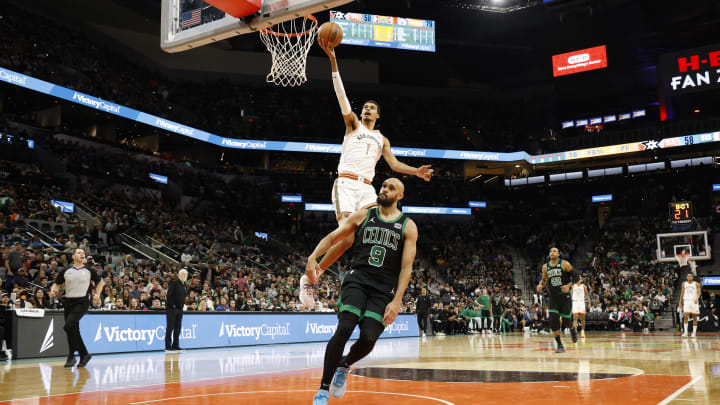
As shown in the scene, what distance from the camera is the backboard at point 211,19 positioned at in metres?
8.07

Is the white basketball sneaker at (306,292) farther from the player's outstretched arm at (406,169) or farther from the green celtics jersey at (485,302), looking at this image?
the green celtics jersey at (485,302)

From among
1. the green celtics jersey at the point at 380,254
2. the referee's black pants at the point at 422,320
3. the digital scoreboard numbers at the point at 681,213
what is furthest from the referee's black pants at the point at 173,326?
the digital scoreboard numbers at the point at 681,213

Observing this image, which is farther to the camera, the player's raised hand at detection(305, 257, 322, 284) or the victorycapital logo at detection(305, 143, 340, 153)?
the victorycapital logo at detection(305, 143, 340, 153)

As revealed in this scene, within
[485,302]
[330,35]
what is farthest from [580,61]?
[330,35]

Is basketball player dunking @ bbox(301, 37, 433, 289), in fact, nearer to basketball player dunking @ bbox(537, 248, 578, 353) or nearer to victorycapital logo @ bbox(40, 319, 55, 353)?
basketball player dunking @ bbox(537, 248, 578, 353)

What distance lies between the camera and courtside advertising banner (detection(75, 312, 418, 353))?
12.8 meters

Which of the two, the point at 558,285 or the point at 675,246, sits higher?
the point at 675,246

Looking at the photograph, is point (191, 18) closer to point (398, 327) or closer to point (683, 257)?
point (398, 327)

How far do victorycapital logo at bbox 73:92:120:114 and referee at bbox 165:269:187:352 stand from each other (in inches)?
649

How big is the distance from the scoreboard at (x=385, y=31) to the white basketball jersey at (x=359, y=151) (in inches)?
1056

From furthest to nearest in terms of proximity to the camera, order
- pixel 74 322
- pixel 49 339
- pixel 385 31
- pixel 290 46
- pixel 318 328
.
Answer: pixel 385 31, pixel 318 328, pixel 49 339, pixel 290 46, pixel 74 322

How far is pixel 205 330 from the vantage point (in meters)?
15.0

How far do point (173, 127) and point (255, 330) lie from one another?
18037 mm

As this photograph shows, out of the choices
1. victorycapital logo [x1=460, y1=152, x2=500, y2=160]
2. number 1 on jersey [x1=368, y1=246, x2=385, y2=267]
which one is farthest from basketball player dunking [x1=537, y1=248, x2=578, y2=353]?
victorycapital logo [x1=460, y1=152, x2=500, y2=160]
